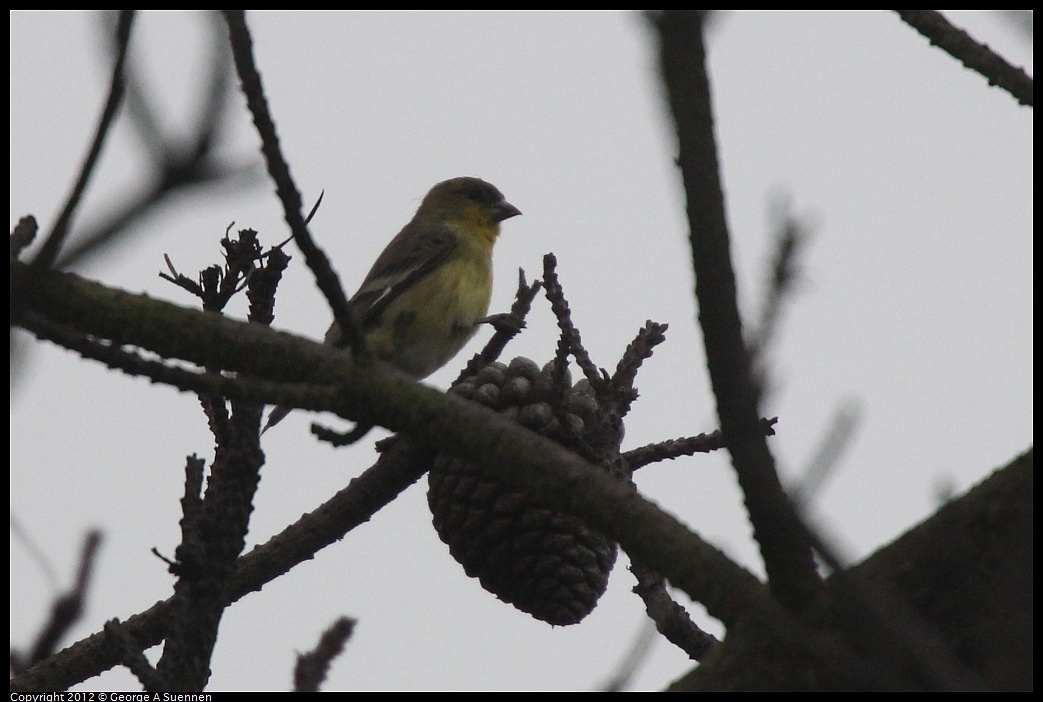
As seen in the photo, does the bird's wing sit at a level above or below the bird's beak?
below

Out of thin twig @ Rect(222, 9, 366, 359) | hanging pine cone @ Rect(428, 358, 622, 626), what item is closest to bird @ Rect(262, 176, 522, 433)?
hanging pine cone @ Rect(428, 358, 622, 626)

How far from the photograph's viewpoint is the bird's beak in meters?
9.52

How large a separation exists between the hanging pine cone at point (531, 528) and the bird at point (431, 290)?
2796 millimetres

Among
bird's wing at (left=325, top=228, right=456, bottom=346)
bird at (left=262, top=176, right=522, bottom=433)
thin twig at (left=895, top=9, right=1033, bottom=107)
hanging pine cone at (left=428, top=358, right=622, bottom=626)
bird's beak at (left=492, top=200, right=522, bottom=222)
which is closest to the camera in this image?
thin twig at (left=895, top=9, right=1033, bottom=107)

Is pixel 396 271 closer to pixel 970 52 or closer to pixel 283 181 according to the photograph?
pixel 970 52

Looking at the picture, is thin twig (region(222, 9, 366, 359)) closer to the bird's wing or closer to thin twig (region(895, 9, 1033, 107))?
thin twig (region(895, 9, 1033, 107))

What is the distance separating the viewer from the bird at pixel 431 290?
7.82 m

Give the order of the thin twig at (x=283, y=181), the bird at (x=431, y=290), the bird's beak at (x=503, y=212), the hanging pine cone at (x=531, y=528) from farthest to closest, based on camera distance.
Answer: the bird's beak at (x=503, y=212) → the bird at (x=431, y=290) → the hanging pine cone at (x=531, y=528) → the thin twig at (x=283, y=181)

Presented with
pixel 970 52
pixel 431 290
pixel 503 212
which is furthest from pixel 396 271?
pixel 970 52

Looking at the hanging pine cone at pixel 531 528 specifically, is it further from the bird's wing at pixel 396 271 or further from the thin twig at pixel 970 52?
the bird's wing at pixel 396 271

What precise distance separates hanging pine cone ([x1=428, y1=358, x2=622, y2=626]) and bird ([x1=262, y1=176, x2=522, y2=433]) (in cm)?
280

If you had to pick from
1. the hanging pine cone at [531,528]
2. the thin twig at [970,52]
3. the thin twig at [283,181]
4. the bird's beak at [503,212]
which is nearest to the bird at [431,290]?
the bird's beak at [503,212]

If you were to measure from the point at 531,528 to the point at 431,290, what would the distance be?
4292 millimetres

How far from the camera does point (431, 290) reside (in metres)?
8.06
